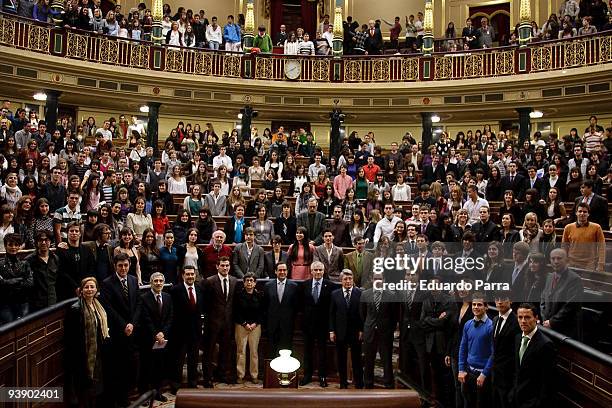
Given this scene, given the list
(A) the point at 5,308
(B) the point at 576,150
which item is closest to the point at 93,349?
(A) the point at 5,308

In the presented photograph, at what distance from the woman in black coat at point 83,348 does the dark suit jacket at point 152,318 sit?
2.28ft

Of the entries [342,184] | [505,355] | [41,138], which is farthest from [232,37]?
[505,355]

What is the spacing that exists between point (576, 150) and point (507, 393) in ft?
19.1

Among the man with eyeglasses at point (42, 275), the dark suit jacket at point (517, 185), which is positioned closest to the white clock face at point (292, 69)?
the dark suit jacket at point (517, 185)

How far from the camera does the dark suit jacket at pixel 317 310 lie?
5953mm

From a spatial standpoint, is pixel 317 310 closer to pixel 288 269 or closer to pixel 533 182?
pixel 288 269

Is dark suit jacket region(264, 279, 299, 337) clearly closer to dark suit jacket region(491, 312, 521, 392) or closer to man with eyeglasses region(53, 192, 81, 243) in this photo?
man with eyeglasses region(53, 192, 81, 243)

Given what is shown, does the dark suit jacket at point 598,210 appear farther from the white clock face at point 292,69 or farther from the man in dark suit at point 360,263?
the white clock face at point 292,69

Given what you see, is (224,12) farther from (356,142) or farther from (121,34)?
(356,142)

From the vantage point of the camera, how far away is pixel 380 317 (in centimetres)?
573

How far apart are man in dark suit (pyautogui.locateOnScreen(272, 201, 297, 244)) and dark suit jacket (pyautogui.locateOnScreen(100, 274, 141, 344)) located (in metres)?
2.54

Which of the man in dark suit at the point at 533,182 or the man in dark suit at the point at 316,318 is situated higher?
the man in dark suit at the point at 533,182

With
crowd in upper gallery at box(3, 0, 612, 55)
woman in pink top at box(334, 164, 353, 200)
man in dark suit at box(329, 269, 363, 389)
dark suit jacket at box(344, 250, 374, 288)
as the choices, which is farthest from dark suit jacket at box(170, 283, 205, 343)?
crowd in upper gallery at box(3, 0, 612, 55)

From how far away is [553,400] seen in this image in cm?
373
